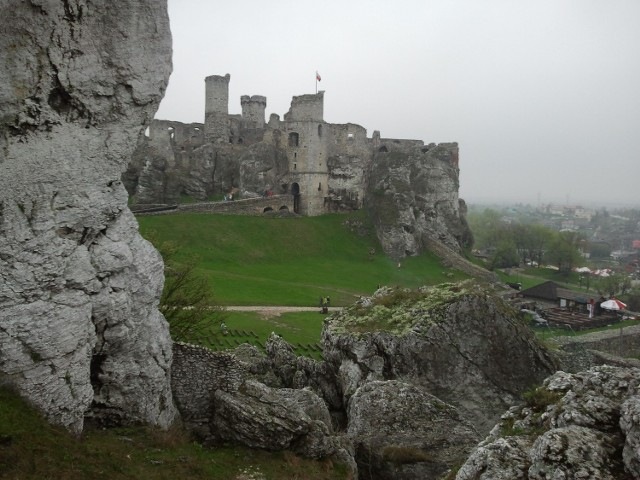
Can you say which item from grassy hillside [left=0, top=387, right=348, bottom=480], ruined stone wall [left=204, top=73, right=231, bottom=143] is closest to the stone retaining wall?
ruined stone wall [left=204, top=73, right=231, bottom=143]

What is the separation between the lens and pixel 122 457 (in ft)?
35.2

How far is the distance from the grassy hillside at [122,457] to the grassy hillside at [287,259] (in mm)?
20562

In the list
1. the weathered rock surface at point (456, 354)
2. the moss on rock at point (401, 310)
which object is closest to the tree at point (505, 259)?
the moss on rock at point (401, 310)

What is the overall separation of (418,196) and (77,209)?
52935 millimetres

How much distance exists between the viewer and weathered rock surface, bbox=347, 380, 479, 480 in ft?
45.3

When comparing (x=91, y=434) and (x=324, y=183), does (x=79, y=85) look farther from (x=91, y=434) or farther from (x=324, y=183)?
(x=324, y=183)

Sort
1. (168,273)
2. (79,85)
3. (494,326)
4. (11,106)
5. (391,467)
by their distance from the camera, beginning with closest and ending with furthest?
(11,106) < (79,85) < (391,467) < (494,326) < (168,273)

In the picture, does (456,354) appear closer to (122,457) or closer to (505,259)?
(122,457)

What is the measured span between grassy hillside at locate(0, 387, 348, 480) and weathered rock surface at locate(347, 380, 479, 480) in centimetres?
152

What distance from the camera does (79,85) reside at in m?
10.8

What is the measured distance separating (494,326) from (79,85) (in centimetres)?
1361

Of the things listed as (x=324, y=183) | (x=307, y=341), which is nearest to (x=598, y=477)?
(x=307, y=341)

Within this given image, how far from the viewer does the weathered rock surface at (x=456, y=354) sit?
53.8 ft

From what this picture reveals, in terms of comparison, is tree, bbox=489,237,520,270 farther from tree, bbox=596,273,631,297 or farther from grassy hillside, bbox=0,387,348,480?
grassy hillside, bbox=0,387,348,480
